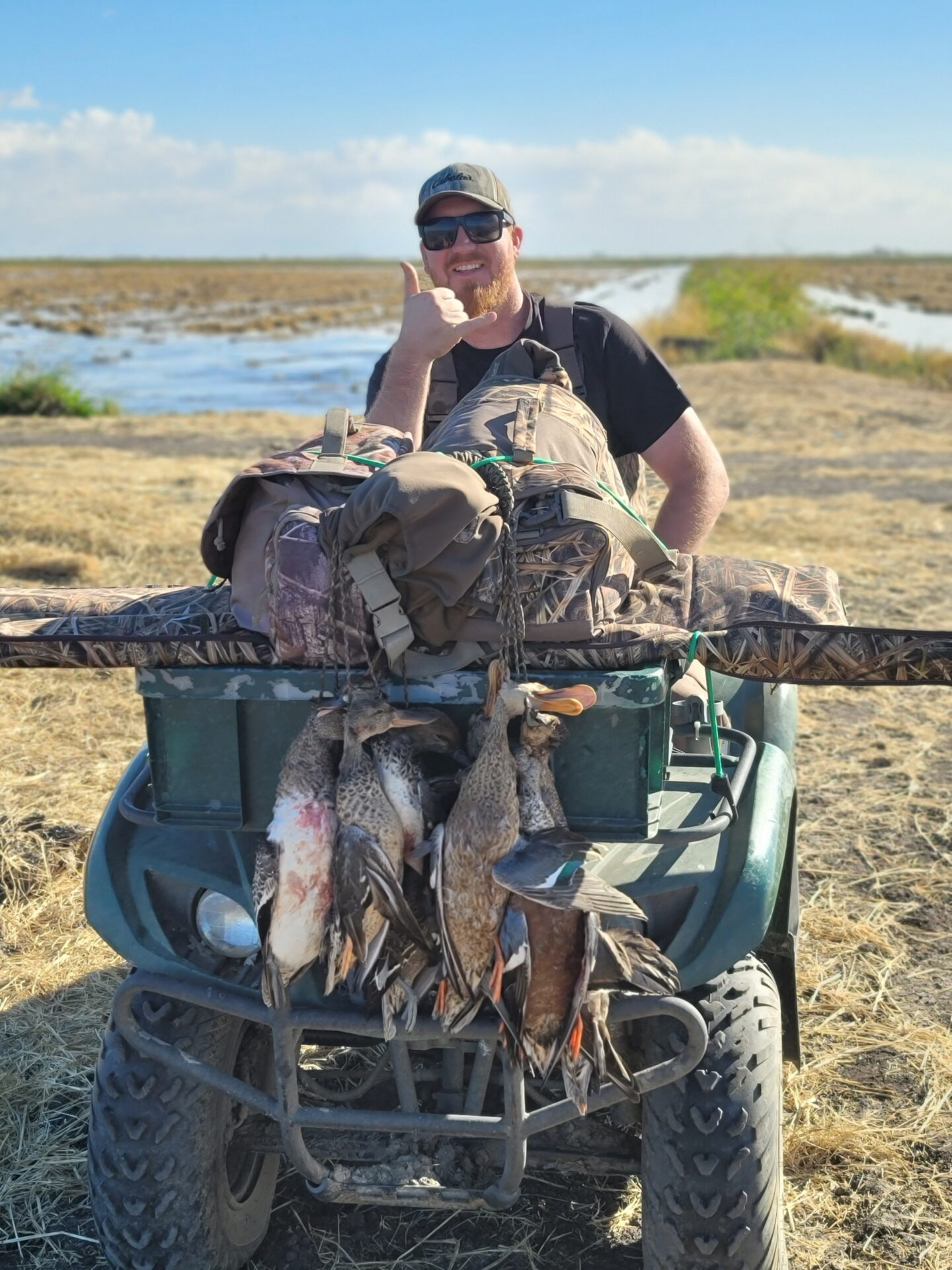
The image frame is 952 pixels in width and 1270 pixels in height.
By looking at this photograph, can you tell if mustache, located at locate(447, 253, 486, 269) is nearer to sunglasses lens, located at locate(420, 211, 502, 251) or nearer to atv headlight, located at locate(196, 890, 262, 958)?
sunglasses lens, located at locate(420, 211, 502, 251)

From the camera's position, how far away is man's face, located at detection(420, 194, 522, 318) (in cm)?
388

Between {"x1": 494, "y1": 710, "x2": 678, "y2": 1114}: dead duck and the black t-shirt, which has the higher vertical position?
the black t-shirt

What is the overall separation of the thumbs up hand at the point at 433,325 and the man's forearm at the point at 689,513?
1076mm

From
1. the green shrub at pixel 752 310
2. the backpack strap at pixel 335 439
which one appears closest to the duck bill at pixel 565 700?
the backpack strap at pixel 335 439

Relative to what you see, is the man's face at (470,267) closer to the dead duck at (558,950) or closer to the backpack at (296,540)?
the backpack at (296,540)

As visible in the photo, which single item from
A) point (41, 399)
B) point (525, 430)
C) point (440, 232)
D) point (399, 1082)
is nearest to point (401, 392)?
point (525, 430)

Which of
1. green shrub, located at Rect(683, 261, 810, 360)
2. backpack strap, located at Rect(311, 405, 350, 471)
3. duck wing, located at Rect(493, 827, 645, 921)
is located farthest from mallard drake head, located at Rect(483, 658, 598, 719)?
green shrub, located at Rect(683, 261, 810, 360)

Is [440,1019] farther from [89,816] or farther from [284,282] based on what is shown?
[284,282]

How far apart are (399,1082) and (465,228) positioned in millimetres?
2466

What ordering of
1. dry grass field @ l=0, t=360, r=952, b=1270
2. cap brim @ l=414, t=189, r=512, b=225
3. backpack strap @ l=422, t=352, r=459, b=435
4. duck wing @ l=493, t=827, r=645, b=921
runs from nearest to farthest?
duck wing @ l=493, t=827, r=645, b=921, dry grass field @ l=0, t=360, r=952, b=1270, cap brim @ l=414, t=189, r=512, b=225, backpack strap @ l=422, t=352, r=459, b=435

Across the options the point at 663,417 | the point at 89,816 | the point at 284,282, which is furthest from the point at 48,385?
the point at 284,282

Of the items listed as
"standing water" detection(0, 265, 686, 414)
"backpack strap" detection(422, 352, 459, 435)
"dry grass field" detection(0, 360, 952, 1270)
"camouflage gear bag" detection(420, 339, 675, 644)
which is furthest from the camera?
"standing water" detection(0, 265, 686, 414)

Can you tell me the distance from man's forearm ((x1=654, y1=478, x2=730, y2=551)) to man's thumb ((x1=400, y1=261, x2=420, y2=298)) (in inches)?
41.6

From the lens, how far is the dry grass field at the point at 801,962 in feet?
10.00
